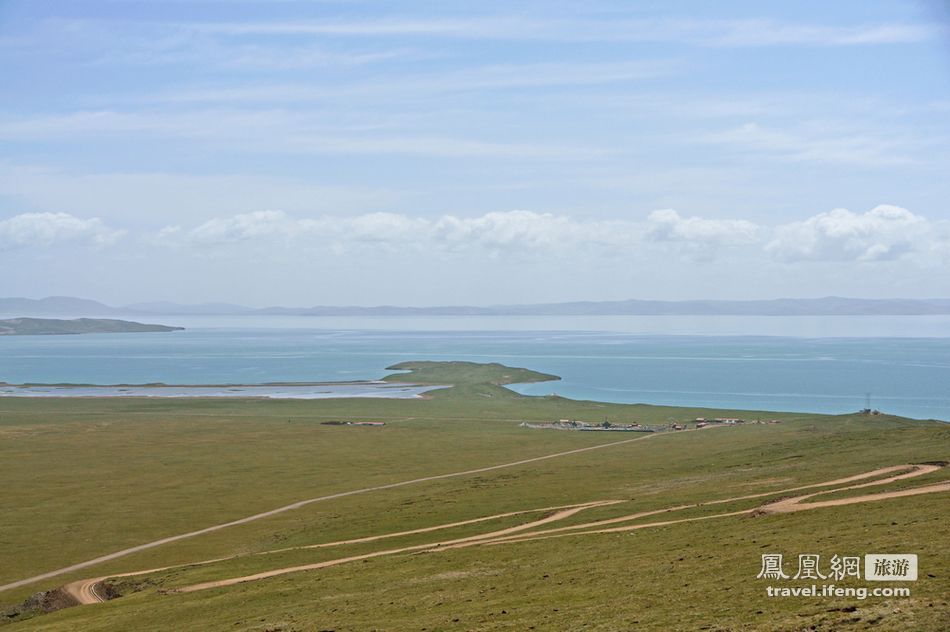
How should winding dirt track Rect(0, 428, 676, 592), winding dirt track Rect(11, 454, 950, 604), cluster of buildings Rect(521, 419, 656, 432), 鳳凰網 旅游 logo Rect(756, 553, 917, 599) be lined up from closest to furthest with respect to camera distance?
鳳凰網 旅游 logo Rect(756, 553, 917, 599) < winding dirt track Rect(11, 454, 950, 604) < winding dirt track Rect(0, 428, 676, 592) < cluster of buildings Rect(521, 419, 656, 432)

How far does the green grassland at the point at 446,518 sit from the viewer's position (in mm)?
25578

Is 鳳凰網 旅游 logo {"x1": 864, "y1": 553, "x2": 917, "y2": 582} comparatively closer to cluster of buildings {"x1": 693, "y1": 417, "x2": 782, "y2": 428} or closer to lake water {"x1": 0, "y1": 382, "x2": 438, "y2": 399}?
cluster of buildings {"x1": 693, "y1": 417, "x2": 782, "y2": 428}

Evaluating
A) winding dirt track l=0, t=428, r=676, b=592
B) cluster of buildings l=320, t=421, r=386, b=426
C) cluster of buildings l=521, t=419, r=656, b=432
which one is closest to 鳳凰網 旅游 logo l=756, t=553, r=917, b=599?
winding dirt track l=0, t=428, r=676, b=592

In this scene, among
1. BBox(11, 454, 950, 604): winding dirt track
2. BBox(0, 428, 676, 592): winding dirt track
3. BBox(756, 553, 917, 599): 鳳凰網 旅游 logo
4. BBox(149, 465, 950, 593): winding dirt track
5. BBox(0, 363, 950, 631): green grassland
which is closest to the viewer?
BBox(756, 553, 917, 599): 鳳凰網 旅游 logo

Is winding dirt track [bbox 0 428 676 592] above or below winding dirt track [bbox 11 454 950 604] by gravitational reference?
below

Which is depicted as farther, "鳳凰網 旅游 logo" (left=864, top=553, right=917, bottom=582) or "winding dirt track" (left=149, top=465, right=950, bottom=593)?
"winding dirt track" (left=149, top=465, right=950, bottom=593)

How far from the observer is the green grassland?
1007 inches

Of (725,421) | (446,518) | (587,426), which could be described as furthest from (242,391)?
(446,518)

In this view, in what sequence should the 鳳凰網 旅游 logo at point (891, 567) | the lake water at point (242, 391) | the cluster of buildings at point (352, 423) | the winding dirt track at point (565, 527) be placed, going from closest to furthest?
1. the 鳳凰網 旅游 logo at point (891, 567)
2. the winding dirt track at point (565, 527)
3. the cluster of buildings at point (352, 423)
4. the lake water at point (242, 391)

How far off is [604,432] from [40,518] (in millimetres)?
65975

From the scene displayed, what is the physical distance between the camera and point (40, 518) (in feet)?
192

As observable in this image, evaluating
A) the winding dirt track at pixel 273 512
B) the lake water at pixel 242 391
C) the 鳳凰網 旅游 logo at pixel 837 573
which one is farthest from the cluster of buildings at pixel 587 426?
the 鳳凰網 旅游 logo at pixel 837 573

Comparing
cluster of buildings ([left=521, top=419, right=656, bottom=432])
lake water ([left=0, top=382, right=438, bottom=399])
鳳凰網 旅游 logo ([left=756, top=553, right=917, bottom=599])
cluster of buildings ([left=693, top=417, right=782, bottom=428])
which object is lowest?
lake water ([left=0, top=382, right=438, bottom=399])

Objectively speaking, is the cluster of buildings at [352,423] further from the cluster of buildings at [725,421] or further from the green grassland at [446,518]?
the cluster of buildings at [725,421]
